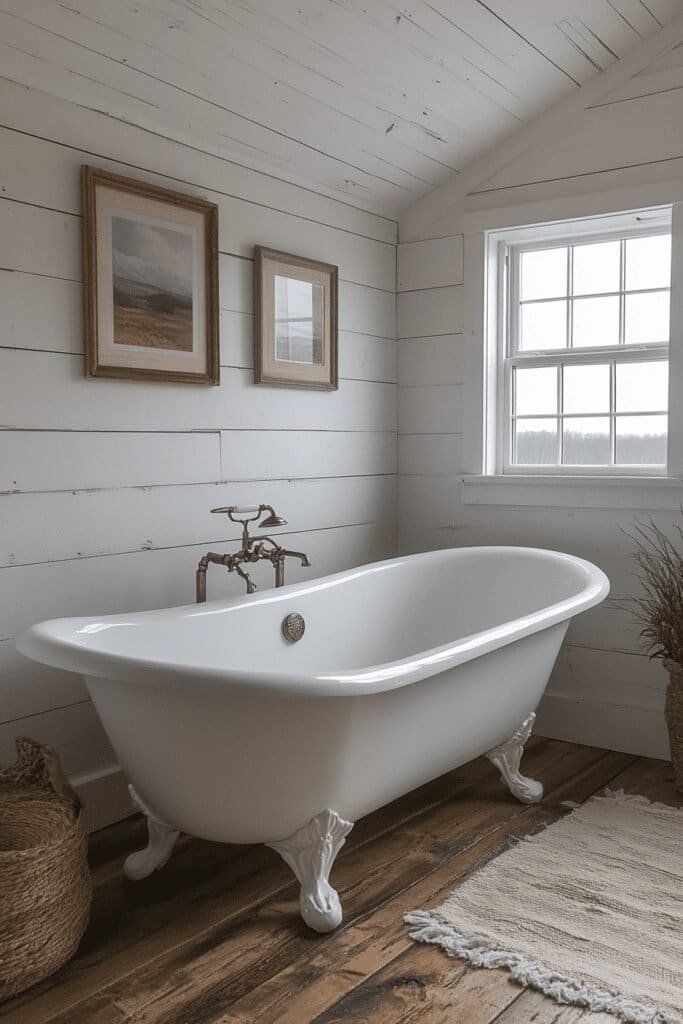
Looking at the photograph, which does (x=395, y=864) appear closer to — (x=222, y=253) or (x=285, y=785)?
(x=285, y=785)

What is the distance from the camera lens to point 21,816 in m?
2.01

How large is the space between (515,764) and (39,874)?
1430 mm

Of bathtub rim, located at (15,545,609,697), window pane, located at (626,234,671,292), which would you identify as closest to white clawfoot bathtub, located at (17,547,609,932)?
bathtub rim, located at (15,545,609,697)

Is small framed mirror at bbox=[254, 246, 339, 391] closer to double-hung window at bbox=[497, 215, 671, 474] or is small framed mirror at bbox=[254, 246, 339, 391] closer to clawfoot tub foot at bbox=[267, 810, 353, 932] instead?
double-hung window at bbox=[497, 215, 671, 474]

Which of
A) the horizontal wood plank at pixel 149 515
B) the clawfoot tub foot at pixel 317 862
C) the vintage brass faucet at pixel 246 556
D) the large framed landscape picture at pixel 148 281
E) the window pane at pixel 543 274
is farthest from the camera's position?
the window pane at pixel 543 274

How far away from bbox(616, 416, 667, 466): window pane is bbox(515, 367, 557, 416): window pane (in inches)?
10.9

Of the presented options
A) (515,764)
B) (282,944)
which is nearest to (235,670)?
(282,944)

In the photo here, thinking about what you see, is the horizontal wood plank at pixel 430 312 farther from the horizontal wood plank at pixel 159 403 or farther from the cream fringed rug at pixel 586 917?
the cream fringed rug at pixel 586 917

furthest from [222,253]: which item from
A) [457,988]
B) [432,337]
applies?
[457,988]

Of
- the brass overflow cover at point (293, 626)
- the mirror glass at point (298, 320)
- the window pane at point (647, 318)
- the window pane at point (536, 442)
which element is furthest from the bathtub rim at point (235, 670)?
the window pane at point (647, 318)

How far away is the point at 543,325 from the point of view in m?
3.51

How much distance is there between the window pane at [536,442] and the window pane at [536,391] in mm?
42

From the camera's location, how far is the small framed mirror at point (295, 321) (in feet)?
9.91

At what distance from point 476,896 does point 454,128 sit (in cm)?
247
